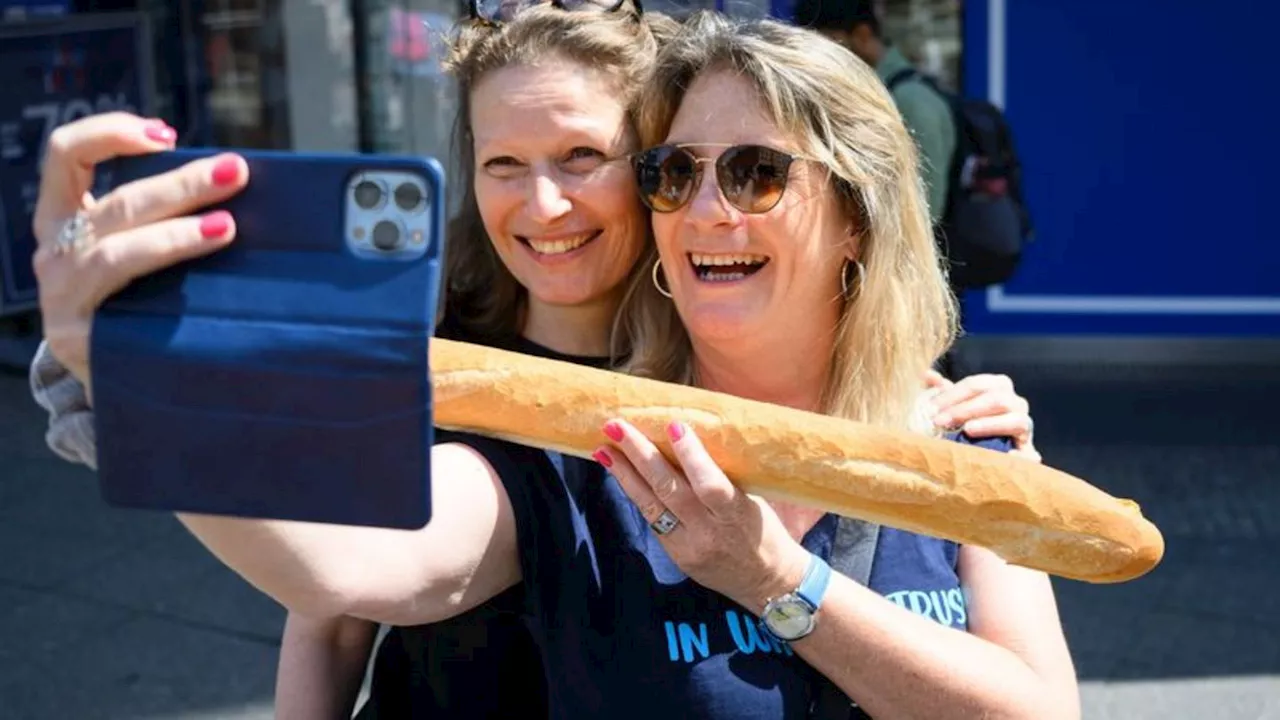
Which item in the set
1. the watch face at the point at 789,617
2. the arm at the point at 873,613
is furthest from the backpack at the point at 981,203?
the watch face at the point at 789,617

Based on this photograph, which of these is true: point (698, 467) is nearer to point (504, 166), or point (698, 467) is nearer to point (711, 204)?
point (711, 204)

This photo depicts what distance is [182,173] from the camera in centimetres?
131

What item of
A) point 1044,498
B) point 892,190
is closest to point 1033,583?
point 1044,498

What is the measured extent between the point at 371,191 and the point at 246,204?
101mm

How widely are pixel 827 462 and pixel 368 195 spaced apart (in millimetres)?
633

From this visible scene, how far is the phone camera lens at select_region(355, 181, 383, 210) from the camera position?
1.33 m

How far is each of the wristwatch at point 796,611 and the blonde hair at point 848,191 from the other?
1.26 feet

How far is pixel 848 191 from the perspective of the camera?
220 centimetres

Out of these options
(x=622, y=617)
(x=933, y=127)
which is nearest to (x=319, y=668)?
(x=622, y=617)

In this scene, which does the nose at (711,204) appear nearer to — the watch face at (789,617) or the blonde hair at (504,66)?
the blonde hair at (504,66)

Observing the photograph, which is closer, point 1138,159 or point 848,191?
point 848,191

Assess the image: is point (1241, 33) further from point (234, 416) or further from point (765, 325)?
point (234, 416)

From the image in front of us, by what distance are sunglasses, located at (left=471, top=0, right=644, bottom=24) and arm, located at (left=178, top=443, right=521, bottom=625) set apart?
843 mm

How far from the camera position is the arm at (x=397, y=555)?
149cm
